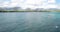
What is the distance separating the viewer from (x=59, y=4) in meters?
4.35

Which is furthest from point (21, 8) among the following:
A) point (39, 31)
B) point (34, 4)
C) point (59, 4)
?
point (39, 31)

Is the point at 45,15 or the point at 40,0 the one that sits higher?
the point at 40,0

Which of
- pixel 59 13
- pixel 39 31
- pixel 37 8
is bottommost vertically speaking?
pixel 39 31

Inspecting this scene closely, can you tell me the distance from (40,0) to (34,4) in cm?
31

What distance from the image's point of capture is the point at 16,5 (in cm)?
451

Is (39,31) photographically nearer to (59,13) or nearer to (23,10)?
(23,10)

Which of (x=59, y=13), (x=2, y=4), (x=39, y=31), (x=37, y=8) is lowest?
(x=39, y=31)

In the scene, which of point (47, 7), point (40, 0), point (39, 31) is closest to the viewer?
point (39, 31)

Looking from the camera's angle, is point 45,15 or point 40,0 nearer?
point 40,0

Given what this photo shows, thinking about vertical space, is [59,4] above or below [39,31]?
above

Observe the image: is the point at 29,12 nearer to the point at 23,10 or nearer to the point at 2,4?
the point at 23,10

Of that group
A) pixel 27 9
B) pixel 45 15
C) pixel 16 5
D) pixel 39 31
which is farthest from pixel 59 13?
pixel 39 31

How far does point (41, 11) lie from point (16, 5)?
102cm

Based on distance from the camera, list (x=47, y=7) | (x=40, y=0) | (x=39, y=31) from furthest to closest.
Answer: (x=47, y=7) → (x=40, y=0) → (x=39, y=31)
